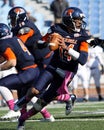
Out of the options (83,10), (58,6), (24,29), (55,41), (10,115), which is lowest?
(83,10)

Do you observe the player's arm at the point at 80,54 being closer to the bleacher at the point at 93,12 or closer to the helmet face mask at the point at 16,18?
the helmet face mask at the point at 16,18

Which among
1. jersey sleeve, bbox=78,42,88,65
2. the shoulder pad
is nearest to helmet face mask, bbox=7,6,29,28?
the shoulder pad

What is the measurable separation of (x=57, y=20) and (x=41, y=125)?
934cm

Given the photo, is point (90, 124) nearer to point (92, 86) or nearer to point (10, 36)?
point (10, 36)

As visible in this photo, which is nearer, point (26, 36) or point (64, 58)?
point (64, 58)

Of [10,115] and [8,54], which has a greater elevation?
[8,54]

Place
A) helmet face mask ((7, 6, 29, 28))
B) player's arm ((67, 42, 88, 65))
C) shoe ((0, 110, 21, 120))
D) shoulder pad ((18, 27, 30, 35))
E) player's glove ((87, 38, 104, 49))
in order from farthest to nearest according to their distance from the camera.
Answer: helmet face mask ((7, 6, 29, 28)) < shoulder pad ((18, 27, 30, 35)) < shoe ((0, 110, 21, 120)) < player's glove ((87, 38, 104, 49)) < player's arm ((67, 42, 88, 65))

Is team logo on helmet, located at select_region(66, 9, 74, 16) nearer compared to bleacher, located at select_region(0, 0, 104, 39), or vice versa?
team logo on helmet, located at select_region(66, 9, 74, 16)

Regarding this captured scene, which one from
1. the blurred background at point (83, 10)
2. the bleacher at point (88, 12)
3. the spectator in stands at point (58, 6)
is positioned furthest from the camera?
the bleacher at point (88, 12)

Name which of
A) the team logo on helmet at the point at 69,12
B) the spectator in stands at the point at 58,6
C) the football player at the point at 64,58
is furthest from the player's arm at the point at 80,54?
the spectator in stands at the point at 58,6

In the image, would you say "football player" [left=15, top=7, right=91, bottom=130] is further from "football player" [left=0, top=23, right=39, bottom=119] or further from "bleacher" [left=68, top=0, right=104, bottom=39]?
"bleacher" [left=68, top=0, right=104, bottom=39]

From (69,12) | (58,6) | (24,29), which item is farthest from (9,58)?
(58,6)

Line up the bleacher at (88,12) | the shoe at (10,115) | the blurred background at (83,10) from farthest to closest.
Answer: the bleacher at (88,12) → the blurred background at (83,10) → the shoe at (10,115)

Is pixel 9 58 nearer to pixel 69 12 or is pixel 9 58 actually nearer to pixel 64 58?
pixel 64 58
